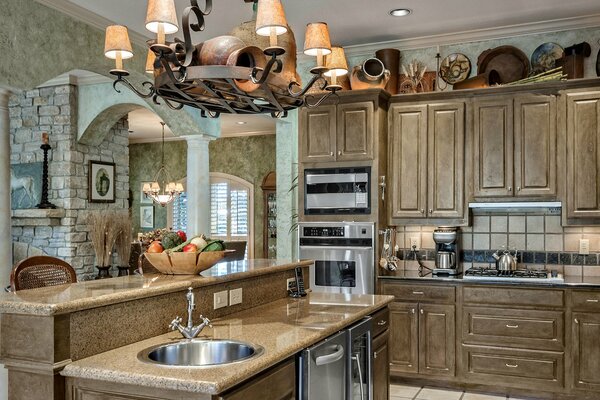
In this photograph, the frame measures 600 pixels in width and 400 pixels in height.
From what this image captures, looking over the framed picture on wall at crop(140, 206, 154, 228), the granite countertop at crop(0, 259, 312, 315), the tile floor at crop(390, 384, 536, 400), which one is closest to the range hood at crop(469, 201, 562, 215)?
the tile floor at crop(390, 384, 536, 400)

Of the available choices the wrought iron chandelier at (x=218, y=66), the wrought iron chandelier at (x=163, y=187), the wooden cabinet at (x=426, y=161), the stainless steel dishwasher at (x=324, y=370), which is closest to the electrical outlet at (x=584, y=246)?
Answer: the wooden cabinet at (x=426, y=161)

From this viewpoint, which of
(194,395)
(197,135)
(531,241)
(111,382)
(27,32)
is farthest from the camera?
(197,135)

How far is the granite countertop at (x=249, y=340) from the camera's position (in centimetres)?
186

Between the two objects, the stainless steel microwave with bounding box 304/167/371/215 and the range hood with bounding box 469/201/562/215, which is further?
the stainless steel microwave with bounding box 304/167/371/215

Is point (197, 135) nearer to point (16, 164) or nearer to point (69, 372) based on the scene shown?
point (16, 164)

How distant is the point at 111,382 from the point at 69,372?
0.16m

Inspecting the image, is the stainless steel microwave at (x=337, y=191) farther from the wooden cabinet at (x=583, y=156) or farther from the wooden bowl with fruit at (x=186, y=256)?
the wooden bowl with fruit at (x=186, y=256)

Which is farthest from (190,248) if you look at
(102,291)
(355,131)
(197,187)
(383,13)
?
(197,187)

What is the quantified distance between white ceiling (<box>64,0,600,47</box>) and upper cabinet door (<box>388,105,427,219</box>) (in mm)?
712

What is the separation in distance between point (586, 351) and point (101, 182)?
5886 millimetres

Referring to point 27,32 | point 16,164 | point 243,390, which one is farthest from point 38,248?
point 243,390

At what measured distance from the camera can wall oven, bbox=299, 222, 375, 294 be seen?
4.98 metres

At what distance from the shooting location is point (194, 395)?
6.02 feet

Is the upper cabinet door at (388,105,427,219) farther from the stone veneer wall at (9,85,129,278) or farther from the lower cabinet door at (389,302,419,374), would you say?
the stone veneer wall at (9,85,129,278)
